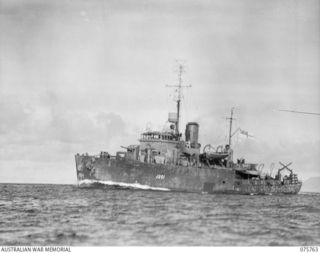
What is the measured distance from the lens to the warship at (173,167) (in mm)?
40406

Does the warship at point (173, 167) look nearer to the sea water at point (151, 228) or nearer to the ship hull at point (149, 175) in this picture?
the ship hull at point (149, 175)

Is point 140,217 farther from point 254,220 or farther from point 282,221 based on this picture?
point 282,221

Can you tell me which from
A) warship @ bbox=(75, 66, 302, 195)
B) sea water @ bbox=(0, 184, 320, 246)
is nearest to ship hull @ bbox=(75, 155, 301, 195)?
warship @ bbox=(75, 66, 302, 195)

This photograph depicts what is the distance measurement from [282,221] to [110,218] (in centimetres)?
750

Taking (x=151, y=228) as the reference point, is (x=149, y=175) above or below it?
above

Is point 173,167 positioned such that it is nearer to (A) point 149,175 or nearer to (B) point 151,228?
(A) point 149,175

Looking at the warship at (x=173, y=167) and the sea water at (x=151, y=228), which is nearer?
the sea water at (x=151, y=228)

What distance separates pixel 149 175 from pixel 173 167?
2.46 metres

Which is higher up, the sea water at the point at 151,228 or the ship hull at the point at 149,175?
the ship hull at the point at 149,175

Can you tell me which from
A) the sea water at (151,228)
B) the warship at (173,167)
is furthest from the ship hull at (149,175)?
the sea water at (151,228)

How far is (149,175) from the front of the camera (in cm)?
4091

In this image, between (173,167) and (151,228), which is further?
(173,167)

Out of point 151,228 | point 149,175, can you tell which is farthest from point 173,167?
point 151,228

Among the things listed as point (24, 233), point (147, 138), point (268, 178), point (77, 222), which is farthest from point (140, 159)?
point (24, 233)
